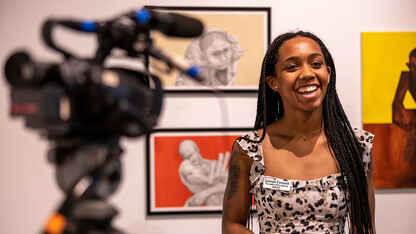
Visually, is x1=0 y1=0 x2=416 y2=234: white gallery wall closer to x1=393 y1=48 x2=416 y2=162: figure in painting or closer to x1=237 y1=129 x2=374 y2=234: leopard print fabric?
x1=393 y1=48 x2=416 y2=162: figure in painting

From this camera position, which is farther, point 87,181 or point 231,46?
point 231,46

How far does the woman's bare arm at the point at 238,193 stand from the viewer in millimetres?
1568

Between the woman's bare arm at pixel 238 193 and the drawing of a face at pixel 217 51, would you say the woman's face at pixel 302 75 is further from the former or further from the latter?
the drawing of a face at pixel 217 51

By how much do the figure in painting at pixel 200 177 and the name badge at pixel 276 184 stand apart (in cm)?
56

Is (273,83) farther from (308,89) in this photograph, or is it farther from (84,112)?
(84,112)

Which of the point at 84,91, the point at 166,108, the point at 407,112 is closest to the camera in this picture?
Result: the point at 84,91

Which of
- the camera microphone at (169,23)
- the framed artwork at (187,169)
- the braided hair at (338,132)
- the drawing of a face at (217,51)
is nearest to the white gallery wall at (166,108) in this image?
the framed artwork at (187,169)

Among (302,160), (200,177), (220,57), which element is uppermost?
(220,57)

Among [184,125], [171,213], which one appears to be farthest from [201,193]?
[184,125]

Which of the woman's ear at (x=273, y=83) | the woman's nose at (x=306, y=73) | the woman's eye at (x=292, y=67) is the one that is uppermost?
the woman's eye at (x=292, y=67)

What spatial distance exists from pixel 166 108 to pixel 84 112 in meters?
1.42

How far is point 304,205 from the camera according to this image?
144 cm

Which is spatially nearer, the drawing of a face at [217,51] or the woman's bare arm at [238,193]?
the woman's bare arm at [238,193]

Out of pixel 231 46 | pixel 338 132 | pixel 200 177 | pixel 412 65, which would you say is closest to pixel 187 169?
pixel 200 177
